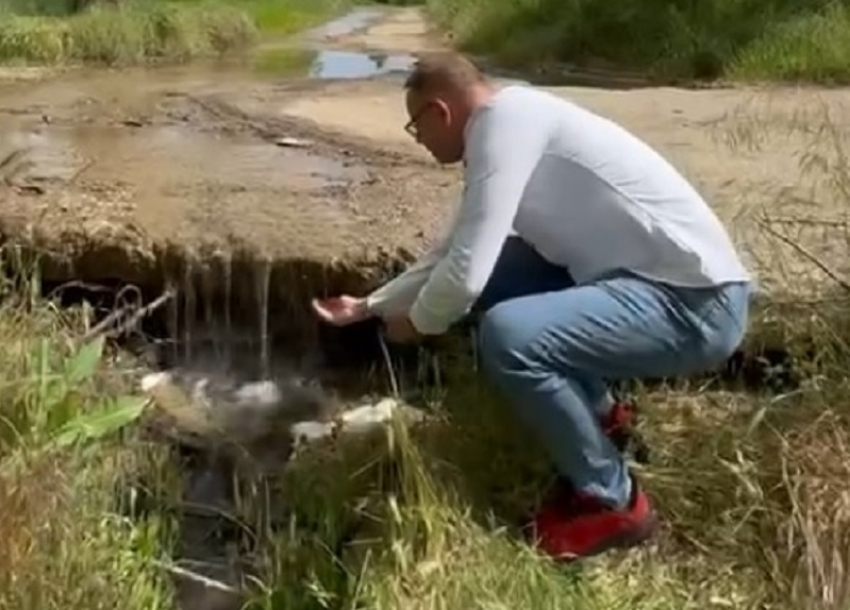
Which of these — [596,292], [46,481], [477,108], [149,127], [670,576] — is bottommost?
[149,127]

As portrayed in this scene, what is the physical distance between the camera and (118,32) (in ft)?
47.2

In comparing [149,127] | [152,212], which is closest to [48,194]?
[152,212]

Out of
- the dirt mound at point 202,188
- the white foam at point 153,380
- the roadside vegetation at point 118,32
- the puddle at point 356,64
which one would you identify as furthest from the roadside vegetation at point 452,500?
the roadside vegetation at point 118,32

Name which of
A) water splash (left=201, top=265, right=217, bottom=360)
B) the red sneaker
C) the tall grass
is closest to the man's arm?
the red sneaker

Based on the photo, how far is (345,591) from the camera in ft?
11.3

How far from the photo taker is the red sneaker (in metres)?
3.50

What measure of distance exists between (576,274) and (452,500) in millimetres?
588

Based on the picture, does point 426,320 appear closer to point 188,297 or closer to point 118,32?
point 188,297

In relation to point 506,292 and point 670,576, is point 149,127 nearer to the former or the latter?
point 506,292

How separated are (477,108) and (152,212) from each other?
259 centimetres

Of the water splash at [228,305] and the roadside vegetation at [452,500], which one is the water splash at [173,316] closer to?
the water splash at [228,305]

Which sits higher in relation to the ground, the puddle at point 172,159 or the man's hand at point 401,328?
the man's hand at point 401,328

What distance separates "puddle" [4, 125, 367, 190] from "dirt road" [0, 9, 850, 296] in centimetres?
1

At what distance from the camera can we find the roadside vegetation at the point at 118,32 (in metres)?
13.8
